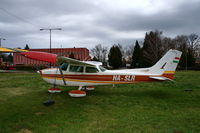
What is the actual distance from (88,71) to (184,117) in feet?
15.6

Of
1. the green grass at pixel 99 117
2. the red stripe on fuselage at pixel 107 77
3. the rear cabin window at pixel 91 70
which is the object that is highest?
the rear cabin window at pixel 91 70

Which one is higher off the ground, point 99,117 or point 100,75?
point 100,75

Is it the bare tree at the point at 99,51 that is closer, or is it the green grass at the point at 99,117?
the green grass at the point at 99,117

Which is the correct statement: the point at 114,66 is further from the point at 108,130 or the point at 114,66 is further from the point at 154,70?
the point at 108,130

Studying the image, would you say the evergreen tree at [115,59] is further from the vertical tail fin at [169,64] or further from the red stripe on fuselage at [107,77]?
the red stripe on fuselage at [107,77]

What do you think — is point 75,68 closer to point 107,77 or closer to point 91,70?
point 91,70

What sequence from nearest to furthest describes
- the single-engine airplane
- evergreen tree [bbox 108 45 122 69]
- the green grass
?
the green grass, the single-engine airplane, evergreen tree [bbox 108 45 122 69]

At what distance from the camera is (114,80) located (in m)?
7.96

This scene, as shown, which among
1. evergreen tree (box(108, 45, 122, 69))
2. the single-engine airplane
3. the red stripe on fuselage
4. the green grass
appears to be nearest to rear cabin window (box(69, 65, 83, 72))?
the single-engine airplane

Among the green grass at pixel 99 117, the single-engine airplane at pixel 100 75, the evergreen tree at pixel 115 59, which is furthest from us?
the evergreen tree at pixel 115 59

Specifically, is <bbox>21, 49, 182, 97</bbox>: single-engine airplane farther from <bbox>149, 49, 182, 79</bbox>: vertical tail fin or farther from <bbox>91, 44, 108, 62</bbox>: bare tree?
<bbox>91, 44, 108, 62</bbox>: bare tree

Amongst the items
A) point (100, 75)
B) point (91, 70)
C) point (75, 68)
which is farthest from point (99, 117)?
point (75, 68)

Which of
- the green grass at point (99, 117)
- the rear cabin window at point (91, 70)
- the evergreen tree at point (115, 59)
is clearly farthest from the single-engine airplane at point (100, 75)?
the evergreen tree at point (115, 59)

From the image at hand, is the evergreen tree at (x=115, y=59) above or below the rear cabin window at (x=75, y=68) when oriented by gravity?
above
